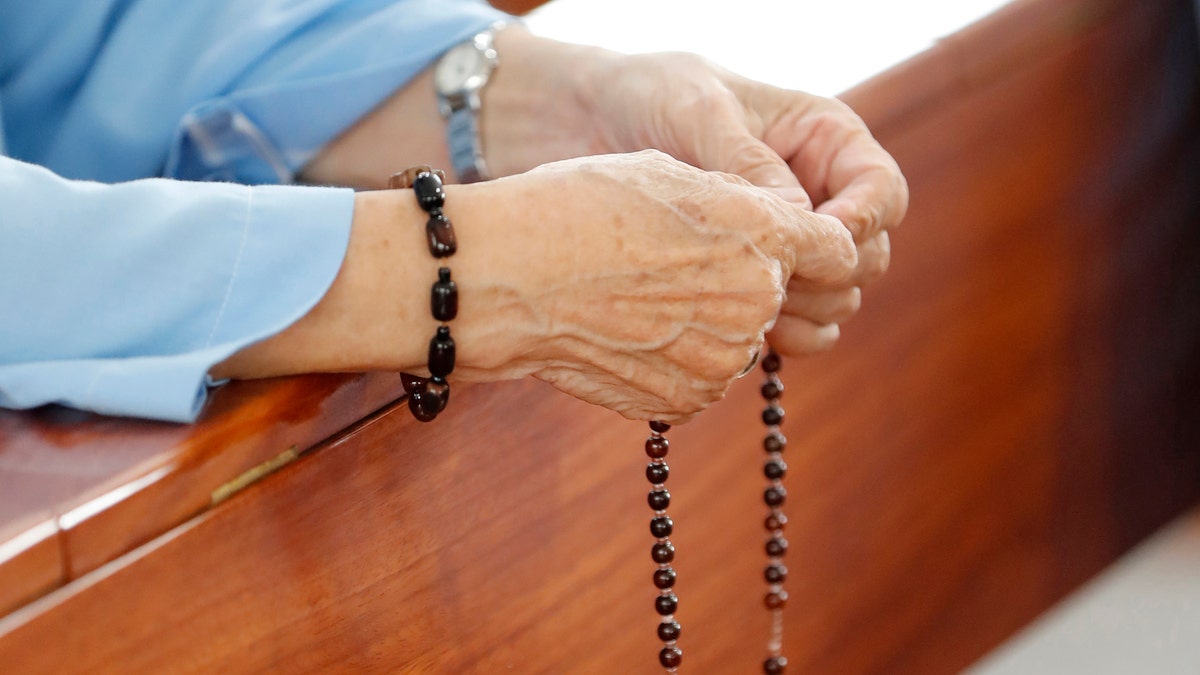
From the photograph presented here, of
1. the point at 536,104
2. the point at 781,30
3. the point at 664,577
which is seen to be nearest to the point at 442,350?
the point at 664,577

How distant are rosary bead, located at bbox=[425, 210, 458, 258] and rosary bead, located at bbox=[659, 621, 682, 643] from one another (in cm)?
33

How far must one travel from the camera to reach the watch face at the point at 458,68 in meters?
0.94

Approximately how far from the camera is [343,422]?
0.61m

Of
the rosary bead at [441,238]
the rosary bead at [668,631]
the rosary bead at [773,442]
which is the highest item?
the rosary bead at [441,238]

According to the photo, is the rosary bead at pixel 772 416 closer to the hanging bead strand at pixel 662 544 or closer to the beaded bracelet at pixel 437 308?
the hanging bead strand at pixel 662 544

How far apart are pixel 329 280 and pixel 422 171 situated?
0.08 metres

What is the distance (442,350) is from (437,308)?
22 mm

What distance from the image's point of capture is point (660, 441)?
735 mm

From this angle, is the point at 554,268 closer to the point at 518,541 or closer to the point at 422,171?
the point at 422,171

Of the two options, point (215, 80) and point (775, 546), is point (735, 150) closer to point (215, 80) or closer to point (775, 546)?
point (775, 546)

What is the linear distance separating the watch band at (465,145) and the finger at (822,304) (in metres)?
0.31

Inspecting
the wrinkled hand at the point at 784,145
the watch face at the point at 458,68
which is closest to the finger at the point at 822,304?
the wrinkled hand at the point at 784,145

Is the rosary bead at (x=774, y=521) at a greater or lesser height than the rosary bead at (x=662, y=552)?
lesser

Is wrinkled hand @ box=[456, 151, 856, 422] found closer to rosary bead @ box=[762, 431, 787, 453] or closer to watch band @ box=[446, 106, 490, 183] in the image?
rosary bead @ box=[762, 431, 787, 453]
